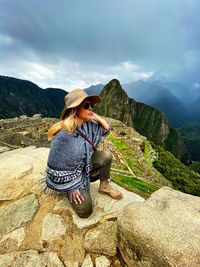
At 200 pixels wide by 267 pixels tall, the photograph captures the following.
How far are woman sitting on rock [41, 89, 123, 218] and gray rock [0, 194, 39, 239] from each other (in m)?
0.81

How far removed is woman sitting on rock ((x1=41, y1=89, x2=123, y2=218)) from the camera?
18.8 feet

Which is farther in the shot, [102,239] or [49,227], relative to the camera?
[49,227]

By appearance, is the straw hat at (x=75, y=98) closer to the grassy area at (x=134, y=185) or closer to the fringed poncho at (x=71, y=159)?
the fringed poncho at (x=71, y=159)

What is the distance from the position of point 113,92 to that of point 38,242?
167630 millimetres

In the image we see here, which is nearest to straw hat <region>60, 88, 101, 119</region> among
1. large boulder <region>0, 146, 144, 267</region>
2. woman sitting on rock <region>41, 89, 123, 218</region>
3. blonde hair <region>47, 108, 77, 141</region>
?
woman sitting on rock <region>41, 89, 123, 218</region>

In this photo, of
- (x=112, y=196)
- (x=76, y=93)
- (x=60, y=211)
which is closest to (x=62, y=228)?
(x=60, y=211)

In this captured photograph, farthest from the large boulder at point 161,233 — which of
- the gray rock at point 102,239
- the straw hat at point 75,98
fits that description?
the straw hat at point 75,98

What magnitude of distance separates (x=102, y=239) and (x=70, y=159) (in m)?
1.79

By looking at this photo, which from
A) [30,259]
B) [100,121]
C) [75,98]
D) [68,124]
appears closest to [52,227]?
[30,259]

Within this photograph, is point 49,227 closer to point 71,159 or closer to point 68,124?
point 71,159

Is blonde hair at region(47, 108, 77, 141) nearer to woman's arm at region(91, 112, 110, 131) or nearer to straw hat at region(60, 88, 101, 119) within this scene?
straw hat at region(60, 88, 101, 119)

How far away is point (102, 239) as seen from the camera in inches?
214

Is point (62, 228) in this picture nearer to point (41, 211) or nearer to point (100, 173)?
point (41, 211)

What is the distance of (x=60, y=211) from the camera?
6.32m
